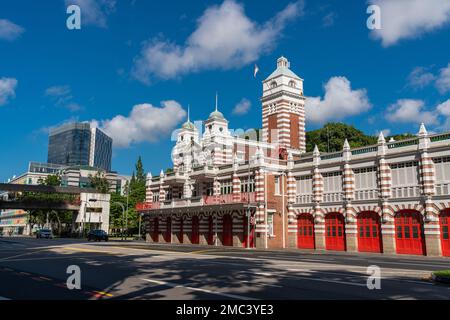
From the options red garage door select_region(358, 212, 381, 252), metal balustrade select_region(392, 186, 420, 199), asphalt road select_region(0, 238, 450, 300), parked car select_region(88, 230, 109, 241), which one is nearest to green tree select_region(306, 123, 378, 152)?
red garage door select_region(358, 212, 381, 252)

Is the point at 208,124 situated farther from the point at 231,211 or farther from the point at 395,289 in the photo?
the point at 395,289

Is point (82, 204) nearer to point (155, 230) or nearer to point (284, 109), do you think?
point (155, 230)

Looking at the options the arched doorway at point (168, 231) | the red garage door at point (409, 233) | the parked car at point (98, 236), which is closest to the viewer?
the red garage door at point (409, 233)

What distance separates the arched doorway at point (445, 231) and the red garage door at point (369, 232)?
508 cm

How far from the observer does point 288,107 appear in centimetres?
4909

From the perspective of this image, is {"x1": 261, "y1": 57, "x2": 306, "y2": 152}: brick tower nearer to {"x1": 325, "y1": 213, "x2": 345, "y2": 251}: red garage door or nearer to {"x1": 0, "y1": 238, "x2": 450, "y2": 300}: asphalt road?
{"x1": 325, "y1": 213, "x2": 345, "y2": 251}: red garage door

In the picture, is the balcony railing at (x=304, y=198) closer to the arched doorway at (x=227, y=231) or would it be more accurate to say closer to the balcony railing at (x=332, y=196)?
the balcony railing at (x=332, y=196)

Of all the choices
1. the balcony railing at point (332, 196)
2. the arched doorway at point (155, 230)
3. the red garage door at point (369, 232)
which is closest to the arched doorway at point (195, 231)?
the arched doorway at point (155, 230)

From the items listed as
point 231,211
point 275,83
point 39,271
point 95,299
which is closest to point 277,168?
point 231,211

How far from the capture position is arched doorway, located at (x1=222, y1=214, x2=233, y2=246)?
4538 centimetres

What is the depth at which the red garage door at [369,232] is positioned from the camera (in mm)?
34438

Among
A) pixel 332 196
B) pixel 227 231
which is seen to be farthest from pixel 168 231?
pixel 332 196

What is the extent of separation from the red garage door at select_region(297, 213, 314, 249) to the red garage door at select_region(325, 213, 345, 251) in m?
1.82

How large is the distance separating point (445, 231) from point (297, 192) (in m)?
14.7
